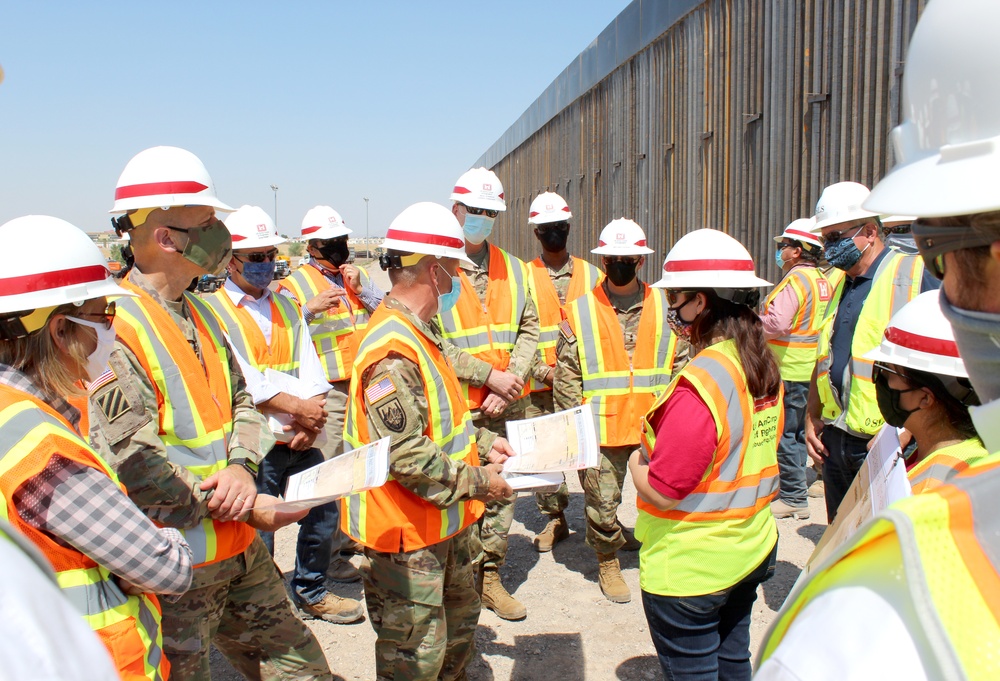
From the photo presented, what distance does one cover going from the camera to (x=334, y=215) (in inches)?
261

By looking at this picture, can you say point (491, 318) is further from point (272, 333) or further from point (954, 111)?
point (954, 111)

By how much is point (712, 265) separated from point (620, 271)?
223cm

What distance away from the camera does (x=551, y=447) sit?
11.1 ft

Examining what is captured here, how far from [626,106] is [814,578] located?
38.6 feet

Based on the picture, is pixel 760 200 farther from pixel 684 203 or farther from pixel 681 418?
pixel 681 418

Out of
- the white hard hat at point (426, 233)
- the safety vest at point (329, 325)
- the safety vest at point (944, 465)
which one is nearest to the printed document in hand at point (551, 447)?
the white hard hat at point (426, 233)

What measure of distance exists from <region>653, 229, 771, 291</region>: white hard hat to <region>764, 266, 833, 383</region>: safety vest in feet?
11.2

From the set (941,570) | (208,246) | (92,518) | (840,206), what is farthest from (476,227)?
(941,570)

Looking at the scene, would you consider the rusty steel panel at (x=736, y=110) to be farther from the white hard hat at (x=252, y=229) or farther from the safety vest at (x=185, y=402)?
the safety vest at (x=185, y=402)

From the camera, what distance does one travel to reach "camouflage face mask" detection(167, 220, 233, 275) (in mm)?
2971

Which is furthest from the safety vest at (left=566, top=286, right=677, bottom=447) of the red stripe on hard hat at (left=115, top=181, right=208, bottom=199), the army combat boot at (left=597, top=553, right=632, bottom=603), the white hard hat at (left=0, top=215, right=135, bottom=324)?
the white hard hat at (left=0, top=215, right=135, bottom=324)

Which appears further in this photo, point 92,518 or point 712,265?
point 712,265

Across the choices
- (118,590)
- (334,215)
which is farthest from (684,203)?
(118,590)

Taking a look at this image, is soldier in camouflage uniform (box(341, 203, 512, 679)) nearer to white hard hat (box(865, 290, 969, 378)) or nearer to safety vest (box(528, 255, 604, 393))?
white hard hat (box(865, 290, 969, 378))
